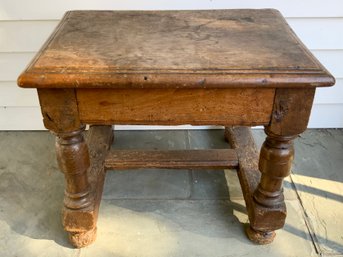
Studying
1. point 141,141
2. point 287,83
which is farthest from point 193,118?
point 141,141

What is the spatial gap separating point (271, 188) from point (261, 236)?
0.17 m

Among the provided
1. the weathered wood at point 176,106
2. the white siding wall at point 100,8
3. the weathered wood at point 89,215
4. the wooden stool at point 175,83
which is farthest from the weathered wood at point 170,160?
the white siding wall at point 100,8

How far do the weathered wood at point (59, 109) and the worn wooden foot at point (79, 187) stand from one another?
0.03 metres

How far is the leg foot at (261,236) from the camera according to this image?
1.16 metres

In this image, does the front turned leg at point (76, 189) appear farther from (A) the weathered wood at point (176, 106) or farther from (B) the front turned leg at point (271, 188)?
(B) the front turned leg at point (271, 188)

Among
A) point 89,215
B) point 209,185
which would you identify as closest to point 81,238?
point 89,215

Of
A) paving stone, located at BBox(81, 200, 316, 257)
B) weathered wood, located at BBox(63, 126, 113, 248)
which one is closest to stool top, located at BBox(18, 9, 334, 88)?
weathered wood, located at BBox(63, 126, 113, 248)

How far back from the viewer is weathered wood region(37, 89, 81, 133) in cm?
90

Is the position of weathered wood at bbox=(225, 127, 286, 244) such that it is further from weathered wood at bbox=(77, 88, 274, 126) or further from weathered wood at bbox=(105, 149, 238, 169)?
weathered wood at bbox=(77, 88, 274, 126)

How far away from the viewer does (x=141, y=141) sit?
163 centimetres

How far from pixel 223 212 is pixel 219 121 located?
458mm

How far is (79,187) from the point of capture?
1079 millimetres

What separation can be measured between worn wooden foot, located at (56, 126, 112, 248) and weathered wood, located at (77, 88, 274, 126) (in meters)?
0.09

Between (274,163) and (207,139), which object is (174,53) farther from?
(207,139)
